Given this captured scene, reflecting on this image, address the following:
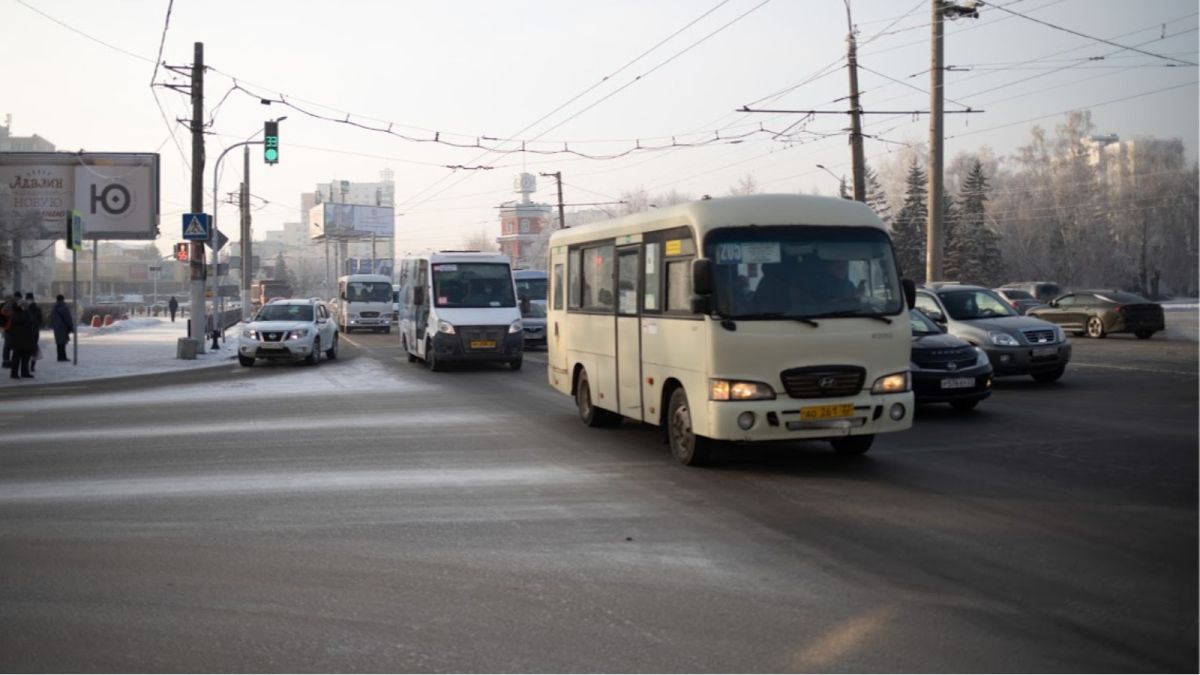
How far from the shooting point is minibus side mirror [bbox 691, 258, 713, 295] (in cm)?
974

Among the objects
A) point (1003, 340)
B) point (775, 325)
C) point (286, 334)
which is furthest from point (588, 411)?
point (286, 334)

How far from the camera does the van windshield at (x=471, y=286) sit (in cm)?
2559

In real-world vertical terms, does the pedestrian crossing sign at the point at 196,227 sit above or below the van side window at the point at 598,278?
above

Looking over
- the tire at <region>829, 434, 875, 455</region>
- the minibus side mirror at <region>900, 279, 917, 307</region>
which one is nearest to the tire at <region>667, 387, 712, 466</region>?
the tire at <region>829, 434, 875, 455</region>

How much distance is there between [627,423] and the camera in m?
14.6

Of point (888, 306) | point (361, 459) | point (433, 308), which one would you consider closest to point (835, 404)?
point (888, 306)

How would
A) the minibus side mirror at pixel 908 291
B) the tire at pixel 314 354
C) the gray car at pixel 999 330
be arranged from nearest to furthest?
the minibus side mirror at pixel 908 291
the gray car at pixel 999 330
the tire at pixel 314 354

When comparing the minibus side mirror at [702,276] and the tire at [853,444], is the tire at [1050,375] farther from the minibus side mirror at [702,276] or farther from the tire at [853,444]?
the minibus side mirror at [702,276]

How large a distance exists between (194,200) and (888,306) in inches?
972

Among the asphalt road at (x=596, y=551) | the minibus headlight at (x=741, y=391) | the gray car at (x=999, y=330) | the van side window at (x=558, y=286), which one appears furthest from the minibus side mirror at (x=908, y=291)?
the gray car at (x=999, y=330)

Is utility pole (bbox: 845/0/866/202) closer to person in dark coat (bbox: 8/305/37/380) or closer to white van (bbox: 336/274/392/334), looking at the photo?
person in dark coat (bbox: 8/305/37/380)

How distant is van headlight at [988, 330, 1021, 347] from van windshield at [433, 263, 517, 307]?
11.4 meters

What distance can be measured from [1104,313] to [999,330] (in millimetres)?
16840

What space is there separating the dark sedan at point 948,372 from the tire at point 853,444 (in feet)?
12.8
